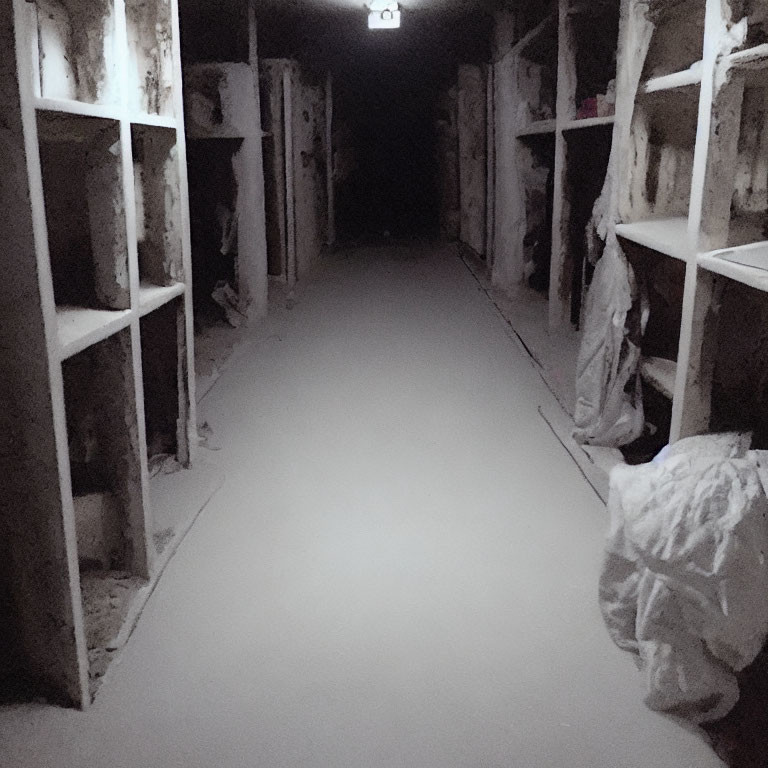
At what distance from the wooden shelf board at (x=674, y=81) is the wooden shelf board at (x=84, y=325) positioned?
6.76 feet

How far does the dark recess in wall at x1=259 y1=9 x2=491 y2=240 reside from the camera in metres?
6.91

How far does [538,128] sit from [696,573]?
447 centimetres

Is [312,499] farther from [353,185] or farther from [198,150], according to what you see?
[353,185]

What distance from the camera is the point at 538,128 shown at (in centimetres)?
567

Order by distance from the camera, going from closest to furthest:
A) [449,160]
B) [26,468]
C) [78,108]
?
[26,468] → [78,108] → [449,160]

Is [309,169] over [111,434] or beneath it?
over

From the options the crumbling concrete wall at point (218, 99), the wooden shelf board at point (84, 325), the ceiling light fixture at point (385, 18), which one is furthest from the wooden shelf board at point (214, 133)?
the wooden shelf board at point (84, 325)

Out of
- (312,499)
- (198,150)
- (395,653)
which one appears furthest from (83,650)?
(198,150)

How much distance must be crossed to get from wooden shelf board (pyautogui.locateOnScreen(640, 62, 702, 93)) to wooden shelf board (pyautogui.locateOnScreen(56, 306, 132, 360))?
206 cm

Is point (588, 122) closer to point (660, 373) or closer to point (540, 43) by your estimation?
point (660, 373)

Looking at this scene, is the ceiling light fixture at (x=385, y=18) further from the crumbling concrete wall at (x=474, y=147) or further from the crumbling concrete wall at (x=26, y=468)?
the crumbling concrete wall at (x=26, y=468)

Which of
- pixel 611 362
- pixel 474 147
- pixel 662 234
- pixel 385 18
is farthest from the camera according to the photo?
pixel 474 147

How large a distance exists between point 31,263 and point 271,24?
5.52 m

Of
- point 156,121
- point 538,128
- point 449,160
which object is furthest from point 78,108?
point 449,160
